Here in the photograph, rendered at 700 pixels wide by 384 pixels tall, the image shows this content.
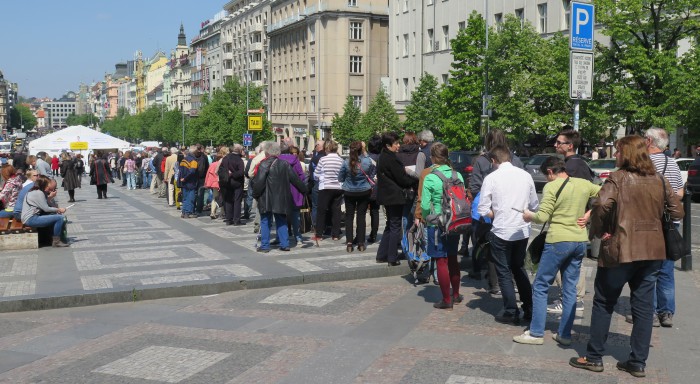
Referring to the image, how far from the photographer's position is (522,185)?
7707 mm

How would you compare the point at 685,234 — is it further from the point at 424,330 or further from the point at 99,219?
the point at 99,219

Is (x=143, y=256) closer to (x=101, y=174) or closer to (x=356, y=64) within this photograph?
(x=101, y=174)

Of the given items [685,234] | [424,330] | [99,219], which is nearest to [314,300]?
[424,330]

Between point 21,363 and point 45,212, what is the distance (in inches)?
293

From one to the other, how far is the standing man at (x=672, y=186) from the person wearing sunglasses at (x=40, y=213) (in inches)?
392

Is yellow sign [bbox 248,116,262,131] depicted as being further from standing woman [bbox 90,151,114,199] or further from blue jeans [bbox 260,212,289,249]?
blue jeans [bbox 260,212,289,249]

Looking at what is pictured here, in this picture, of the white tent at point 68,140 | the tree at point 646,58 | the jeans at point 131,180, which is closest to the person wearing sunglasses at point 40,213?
the white tent at point 68,140

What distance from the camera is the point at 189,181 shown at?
1950cm

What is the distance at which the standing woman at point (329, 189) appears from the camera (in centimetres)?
1401

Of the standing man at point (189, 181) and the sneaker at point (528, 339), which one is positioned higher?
the standing man at point (189, 181)

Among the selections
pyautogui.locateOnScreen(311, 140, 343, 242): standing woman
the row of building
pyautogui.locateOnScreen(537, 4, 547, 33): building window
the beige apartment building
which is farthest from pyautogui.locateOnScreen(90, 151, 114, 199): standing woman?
the beige apartment building

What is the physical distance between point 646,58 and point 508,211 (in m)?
27.9

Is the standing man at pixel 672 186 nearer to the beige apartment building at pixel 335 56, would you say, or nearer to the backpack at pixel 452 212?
the backpack at pixel 452 212

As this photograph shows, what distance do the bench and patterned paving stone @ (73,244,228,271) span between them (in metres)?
0.97
